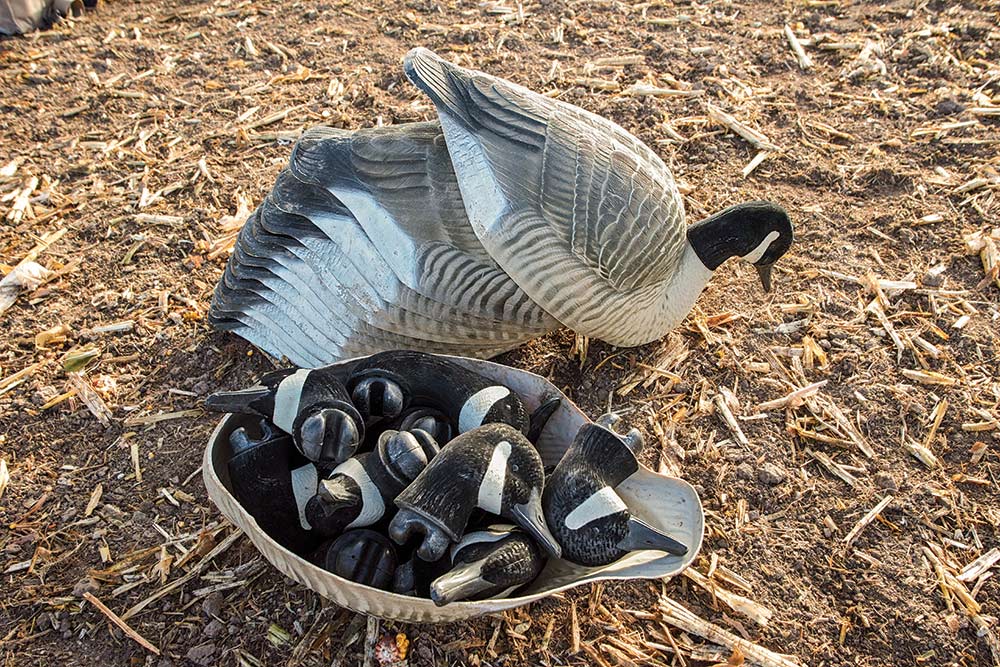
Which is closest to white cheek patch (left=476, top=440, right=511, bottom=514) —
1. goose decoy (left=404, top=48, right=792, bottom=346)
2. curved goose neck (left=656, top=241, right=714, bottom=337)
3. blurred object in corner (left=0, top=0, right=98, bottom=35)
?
goose decoy (left=404, top=48, right=792, bottom=346)

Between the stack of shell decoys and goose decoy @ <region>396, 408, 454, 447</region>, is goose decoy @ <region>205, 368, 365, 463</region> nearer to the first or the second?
goose decoy @ <region>396, 408, 454, 447</region>

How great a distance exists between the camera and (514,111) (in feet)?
8.13

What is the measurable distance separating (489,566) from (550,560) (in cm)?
32

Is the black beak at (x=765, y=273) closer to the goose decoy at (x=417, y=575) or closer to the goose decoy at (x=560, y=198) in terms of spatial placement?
the goose decoy at (x=560, y=198)

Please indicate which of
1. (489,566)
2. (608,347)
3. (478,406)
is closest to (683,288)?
(608,347)

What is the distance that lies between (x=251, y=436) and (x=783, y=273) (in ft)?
7.04

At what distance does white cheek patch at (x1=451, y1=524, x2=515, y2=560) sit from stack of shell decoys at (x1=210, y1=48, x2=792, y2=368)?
2.42ft

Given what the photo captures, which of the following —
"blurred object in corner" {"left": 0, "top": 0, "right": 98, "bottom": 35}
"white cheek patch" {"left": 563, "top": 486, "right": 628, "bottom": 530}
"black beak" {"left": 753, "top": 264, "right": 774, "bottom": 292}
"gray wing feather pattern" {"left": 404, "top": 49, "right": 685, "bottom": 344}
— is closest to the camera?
"white cheek patch" {"left": 563, "top": 486, "right": 628, "bottom": 530}

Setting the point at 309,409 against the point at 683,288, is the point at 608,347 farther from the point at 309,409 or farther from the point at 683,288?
the point at 309,409

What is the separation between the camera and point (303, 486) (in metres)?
2.19

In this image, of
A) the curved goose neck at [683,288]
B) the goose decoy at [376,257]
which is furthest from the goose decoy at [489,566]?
the curved goose neck at [683,288]

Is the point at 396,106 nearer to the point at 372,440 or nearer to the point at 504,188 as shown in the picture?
the point at 504,188

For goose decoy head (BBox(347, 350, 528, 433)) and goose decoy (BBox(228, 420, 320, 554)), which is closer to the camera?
goose decoy (BBox(228, 420, 320, 554))

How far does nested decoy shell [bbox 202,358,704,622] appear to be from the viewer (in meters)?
1.88
